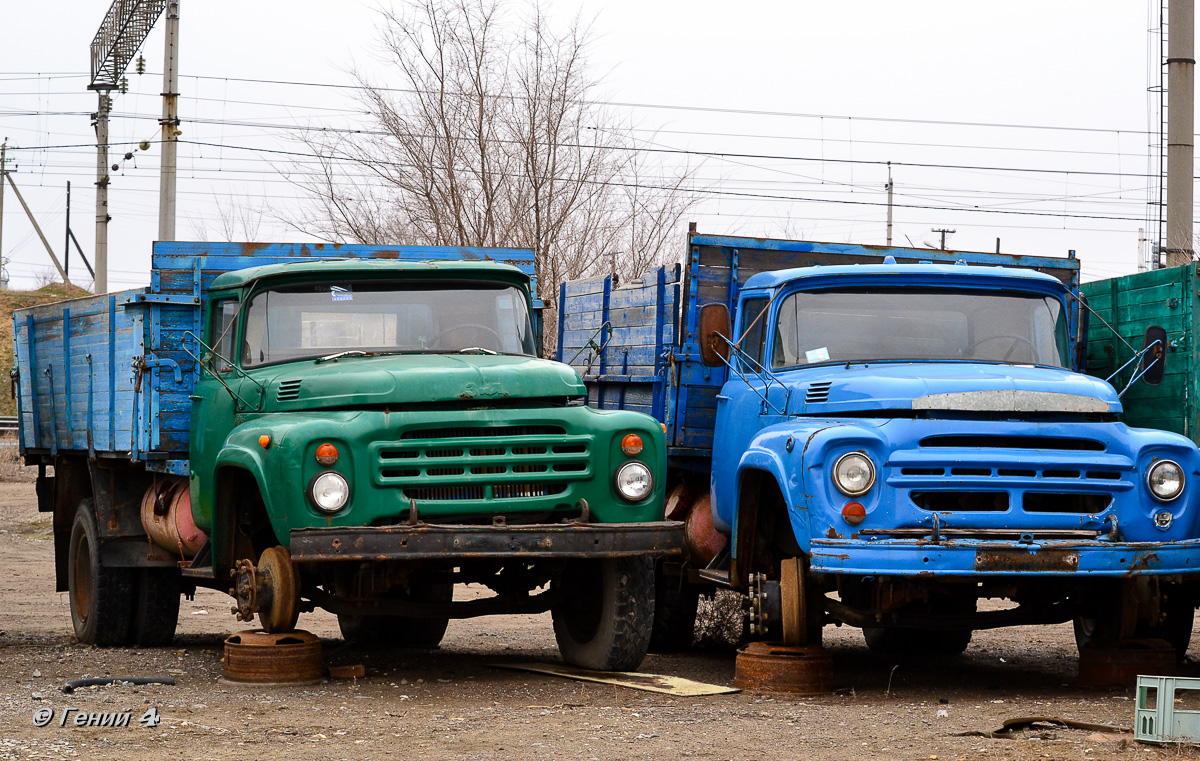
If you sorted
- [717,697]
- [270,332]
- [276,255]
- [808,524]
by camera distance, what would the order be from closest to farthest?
[808,524] < [717,697] < [270,332] < [276,255]

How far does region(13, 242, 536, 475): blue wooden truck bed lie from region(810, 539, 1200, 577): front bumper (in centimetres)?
398

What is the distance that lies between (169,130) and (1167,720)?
16.4 metres

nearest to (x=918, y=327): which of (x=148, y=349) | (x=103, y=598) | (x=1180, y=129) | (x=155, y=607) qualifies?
(x=148, y=349)

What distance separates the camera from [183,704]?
759 cm

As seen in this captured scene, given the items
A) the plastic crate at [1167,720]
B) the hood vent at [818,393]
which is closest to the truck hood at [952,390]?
the hood vent at [818,393]

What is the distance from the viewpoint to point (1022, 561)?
7266mm

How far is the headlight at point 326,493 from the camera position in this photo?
775 centimetres

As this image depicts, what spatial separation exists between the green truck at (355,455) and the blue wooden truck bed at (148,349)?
Answer: 0.02 m

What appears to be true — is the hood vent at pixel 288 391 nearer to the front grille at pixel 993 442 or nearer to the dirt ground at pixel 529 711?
the dirt ground at pixel 529 711

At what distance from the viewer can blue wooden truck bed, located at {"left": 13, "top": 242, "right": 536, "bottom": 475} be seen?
9875mm

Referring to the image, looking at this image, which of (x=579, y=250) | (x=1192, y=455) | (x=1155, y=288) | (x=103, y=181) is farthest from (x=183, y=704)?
(x=103, y=181)

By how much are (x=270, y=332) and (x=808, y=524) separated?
3.43 metres

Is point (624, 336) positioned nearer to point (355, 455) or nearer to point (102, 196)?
point (355, 455)

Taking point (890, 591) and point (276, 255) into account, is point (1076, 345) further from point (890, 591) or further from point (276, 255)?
point (276, 255)
